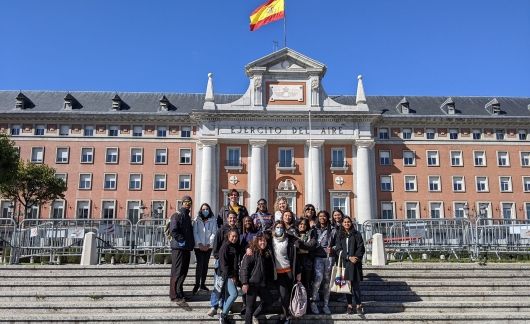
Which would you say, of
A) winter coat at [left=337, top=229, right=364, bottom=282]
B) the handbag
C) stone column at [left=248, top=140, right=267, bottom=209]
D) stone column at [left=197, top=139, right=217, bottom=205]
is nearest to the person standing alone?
the handbag

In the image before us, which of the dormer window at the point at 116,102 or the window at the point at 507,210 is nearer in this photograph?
the window at the point at 507,210

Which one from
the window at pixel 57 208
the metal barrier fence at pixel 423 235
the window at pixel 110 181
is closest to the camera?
the metal barrier fence at pixel 423 235

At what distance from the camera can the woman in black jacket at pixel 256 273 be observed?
9.43 metres

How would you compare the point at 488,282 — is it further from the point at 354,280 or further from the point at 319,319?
the point at 319,319

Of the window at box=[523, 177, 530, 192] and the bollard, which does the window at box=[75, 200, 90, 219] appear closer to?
the bollard

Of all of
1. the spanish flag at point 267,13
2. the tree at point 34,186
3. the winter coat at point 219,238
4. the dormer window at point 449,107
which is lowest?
the winter coat at point 219,238

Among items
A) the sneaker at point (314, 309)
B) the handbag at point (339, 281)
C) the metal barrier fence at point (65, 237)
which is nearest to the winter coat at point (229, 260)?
the sneaker at point (314, 309)

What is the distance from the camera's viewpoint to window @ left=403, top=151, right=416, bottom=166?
46609 mm

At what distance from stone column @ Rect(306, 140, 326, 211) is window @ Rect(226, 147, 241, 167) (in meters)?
5.83

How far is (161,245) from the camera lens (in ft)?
52.2

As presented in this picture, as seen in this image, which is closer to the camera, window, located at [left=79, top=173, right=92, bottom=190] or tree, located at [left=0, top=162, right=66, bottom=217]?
tree, located at [left=0, top=162, right=66, bottom=217]

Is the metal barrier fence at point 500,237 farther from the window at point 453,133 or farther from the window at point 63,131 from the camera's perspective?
the window at point 63,131

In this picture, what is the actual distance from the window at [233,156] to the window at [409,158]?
14.5 meters

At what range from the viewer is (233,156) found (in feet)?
146
